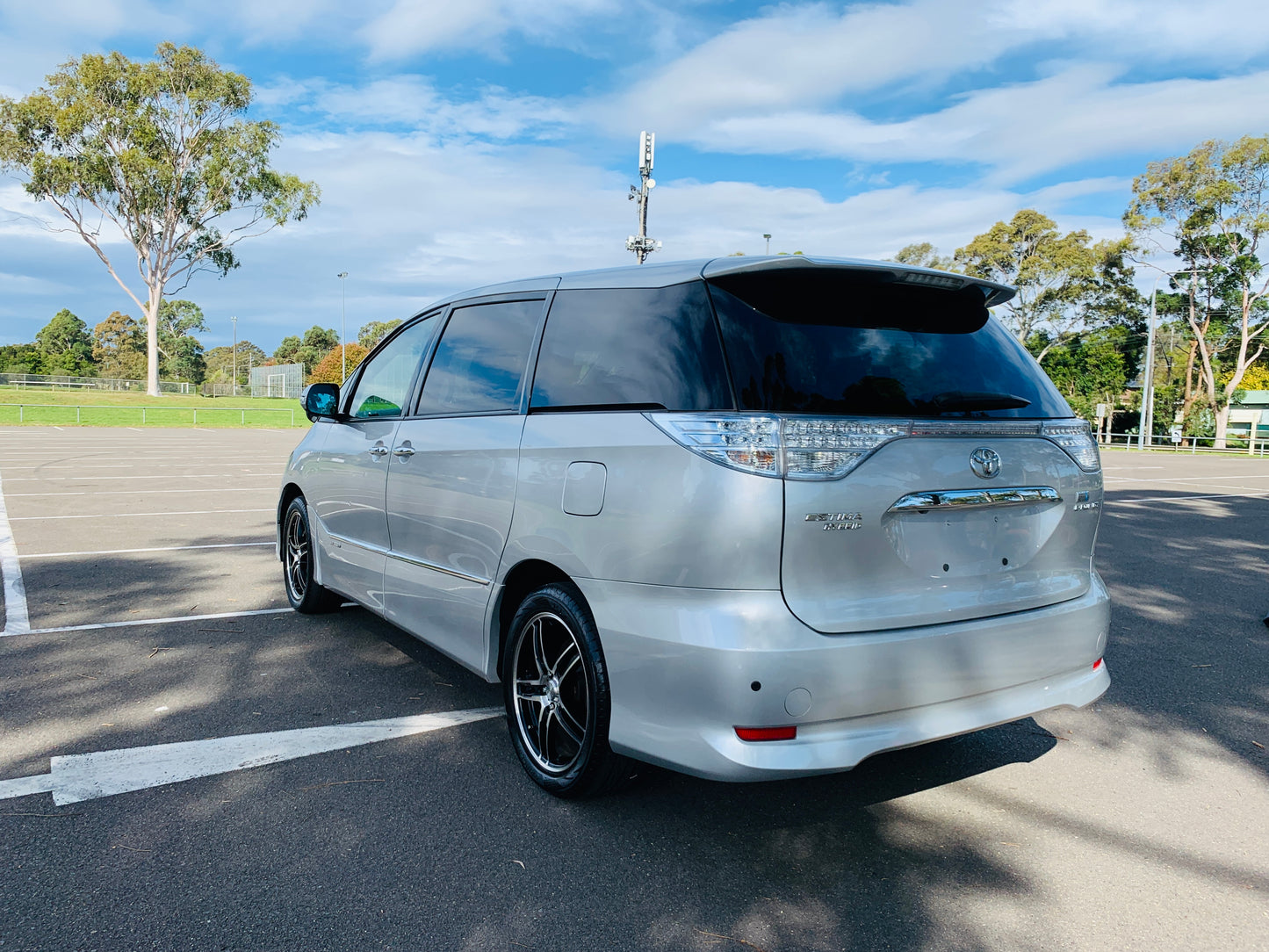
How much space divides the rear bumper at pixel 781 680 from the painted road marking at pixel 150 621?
3823mm

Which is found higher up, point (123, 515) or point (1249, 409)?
point (1249, 409)

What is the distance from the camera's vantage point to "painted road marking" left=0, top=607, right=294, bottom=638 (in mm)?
5430

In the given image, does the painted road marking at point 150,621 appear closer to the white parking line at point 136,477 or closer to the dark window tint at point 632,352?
the dark window tint at point 632,352

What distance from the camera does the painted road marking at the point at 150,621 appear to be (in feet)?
17.8

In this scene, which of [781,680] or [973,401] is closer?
[781,680]

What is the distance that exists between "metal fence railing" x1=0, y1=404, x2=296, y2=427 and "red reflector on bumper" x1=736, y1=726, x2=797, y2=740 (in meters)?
37.8

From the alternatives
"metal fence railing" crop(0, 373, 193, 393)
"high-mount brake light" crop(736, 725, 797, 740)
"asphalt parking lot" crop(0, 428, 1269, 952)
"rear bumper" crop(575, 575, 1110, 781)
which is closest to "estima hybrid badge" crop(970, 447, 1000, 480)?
"rear bumper" crop(575, 575, 1110, 781)

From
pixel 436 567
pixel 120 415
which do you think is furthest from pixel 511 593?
pixel 120 415

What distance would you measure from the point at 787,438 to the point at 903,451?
40cm

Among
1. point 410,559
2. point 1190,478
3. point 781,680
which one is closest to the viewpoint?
point 781,680

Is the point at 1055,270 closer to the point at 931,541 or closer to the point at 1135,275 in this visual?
the point at 1135,275

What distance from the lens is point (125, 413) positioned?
133 feet

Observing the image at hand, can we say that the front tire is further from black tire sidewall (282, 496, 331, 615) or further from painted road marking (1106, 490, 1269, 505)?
painted road marking (1106, 490, 1269, 505)

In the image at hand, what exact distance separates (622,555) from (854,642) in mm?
739
